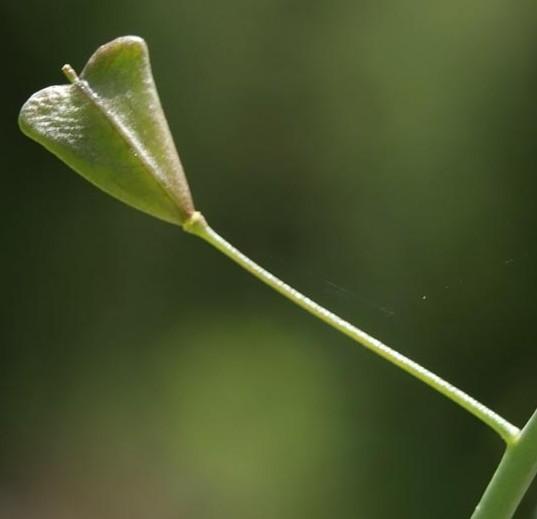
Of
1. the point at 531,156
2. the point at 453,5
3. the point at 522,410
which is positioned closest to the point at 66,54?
the point at 453,5

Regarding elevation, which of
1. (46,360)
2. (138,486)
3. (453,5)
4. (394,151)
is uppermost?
(453,5)

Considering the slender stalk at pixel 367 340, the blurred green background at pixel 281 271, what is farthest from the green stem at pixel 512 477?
the blurred green background at pixel 281 271

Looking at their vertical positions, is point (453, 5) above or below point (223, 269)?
above

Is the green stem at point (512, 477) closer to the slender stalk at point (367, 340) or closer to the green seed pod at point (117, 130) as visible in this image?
the slender stalk at point (367, 340)

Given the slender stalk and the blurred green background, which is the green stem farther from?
the blurred green background

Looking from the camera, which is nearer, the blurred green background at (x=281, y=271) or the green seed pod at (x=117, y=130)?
the green seed pod at (x=117, y=130)

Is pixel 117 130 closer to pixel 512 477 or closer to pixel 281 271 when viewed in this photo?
pixel 512 477

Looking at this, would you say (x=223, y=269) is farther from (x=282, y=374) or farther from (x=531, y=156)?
(x=531, y=156)
